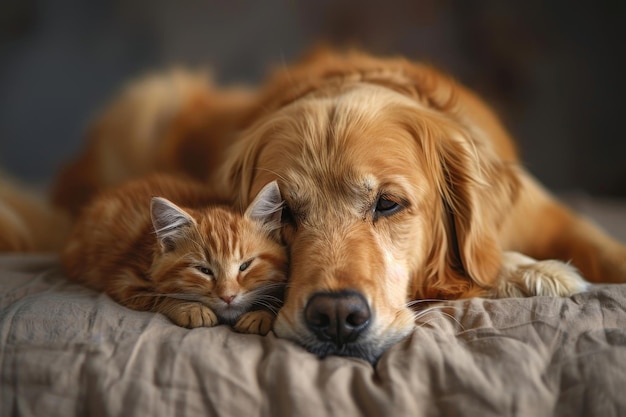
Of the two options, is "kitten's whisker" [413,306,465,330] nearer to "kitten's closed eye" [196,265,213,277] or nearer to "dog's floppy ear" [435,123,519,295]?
"dog's floppy ear" [435,123,519,295]

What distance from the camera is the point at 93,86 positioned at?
4344 millimetres

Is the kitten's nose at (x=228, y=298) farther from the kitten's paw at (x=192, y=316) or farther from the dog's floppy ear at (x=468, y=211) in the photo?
the dog's floppy ear at (x=468, y=211)

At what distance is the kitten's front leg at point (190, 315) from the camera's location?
57.6 inches

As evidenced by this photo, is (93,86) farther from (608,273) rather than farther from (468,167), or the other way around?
(608,273)

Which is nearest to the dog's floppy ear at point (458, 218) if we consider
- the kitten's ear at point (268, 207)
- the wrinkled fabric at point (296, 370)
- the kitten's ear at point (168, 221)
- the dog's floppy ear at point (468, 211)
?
the dog's floppy ear at point (468, 211)

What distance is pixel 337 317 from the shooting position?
1.40 m

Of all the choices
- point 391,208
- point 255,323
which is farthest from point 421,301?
point 255,323

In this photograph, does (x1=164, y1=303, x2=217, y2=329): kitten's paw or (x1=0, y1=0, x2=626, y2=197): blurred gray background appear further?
(x1=0, y1=0, x2=626, y2=197): blurred gray background

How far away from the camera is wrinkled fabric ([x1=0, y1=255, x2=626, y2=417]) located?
123 centimetres

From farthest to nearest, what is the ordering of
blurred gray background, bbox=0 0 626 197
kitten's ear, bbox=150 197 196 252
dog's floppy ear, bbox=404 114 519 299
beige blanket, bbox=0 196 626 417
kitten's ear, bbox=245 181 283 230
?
blurred gray background, bbox=0 0 626 197 < dog's floppy ear, bbox=404 114 519 299 < kitten's ear, bbox=245 181 283 230 < kitten's ear, bbox=150 197 196 252 < beige blanket, bbox=0 196 626 417

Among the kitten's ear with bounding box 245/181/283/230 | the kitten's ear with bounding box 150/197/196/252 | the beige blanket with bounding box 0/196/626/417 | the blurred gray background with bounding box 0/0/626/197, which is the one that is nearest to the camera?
the beige blanket with bounding box 0/196/626/417

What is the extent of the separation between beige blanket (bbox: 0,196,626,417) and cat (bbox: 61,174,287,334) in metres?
0.09

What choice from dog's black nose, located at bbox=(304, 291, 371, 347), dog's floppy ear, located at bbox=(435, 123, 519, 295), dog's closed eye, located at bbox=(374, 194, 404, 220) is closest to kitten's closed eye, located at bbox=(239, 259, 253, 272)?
dog's black nose, located at bbox=(304, 291, 371, 347)

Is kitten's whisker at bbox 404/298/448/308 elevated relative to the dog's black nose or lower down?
lower down
